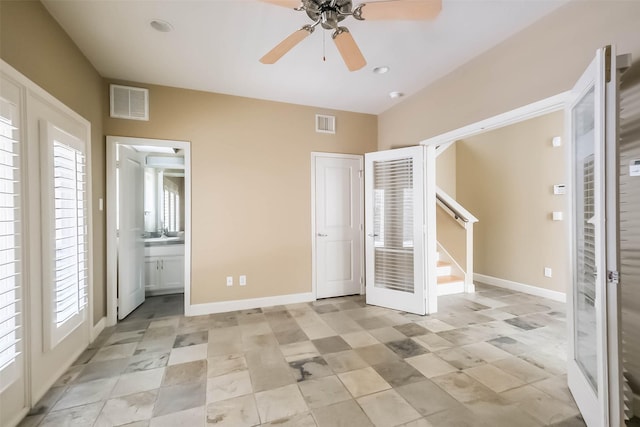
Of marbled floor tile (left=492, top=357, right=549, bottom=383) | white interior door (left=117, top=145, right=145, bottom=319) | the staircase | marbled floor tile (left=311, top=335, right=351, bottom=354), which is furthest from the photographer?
the staircase

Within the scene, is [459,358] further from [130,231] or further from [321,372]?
[130,231]

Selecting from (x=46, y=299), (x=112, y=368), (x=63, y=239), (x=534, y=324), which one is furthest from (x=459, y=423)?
(x=63, y=239)

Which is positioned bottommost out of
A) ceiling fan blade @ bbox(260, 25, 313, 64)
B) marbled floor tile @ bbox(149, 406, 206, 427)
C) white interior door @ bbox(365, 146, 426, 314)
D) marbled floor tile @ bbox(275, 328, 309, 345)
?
marbled floor tile @ bbox(275, 328, 309, 345)

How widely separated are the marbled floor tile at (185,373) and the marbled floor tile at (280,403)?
0.59 meters

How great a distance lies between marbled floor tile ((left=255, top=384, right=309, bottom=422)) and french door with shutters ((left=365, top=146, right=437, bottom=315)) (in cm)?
208

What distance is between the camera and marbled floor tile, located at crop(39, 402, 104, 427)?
1.75 metres

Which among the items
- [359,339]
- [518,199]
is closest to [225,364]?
[359,339]

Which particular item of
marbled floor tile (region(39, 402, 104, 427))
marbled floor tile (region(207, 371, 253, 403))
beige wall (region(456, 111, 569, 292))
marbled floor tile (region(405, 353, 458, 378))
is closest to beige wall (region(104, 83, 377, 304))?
marbled floor tile (region(207, 371, 253, 403))

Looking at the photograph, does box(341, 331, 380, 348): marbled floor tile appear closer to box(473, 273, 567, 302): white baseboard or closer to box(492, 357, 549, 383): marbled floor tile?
box(492, 357, 549, 383): marbled floor tile

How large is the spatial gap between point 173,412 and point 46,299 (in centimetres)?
126

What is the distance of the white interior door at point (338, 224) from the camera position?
4164 mm

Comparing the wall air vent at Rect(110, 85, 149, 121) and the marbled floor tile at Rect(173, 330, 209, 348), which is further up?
the wall air vent at Rect(110, 85, 149, 121)

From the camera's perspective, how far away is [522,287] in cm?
446

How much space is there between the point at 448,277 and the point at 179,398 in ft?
13.6
